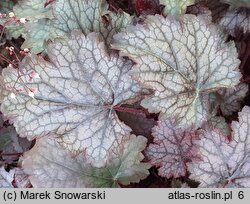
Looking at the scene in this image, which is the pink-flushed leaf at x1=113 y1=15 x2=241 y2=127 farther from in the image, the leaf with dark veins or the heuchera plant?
the leaf with dark veins

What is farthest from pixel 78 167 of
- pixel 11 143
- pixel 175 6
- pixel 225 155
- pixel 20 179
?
pixel 175 6

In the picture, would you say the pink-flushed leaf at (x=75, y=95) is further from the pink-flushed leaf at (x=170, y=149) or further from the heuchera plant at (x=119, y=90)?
the pink-flushed leaf at (x=170, y=149)

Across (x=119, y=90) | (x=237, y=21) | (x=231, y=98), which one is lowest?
(x=231, y=98)

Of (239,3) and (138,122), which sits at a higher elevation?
(239,3)

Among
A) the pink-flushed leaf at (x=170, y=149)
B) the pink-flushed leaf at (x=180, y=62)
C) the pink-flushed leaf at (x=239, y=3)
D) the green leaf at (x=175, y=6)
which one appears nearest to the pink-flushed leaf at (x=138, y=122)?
the pink-flushed leaf at (x=170, y=149)

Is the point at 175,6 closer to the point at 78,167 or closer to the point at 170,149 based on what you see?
the point at 170,149
